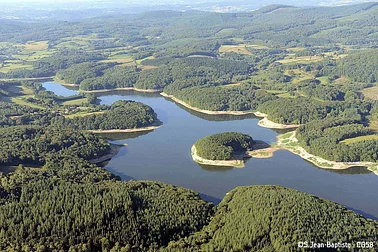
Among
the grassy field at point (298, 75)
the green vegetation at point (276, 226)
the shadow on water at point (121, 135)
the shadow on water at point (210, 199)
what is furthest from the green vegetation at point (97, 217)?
the grassy field at point (298, 75)

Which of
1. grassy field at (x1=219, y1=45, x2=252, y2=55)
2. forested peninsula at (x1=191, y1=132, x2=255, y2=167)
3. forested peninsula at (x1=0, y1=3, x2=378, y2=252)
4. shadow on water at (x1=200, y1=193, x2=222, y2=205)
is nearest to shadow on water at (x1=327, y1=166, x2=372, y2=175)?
forested peninsula at (x1=0, y1=3, x2=378, y2=252)

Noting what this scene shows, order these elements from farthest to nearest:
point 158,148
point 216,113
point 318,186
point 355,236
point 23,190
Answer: point 216,113
point 158,148
point 318,186
point 23,190
point 355,236

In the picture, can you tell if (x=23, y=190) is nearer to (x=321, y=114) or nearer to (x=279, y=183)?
(x=279, y=183)

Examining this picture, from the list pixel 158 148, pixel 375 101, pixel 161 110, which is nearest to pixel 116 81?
pixel 161 110

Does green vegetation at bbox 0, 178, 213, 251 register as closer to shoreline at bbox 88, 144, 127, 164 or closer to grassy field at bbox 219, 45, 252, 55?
shoreline at bbox 88, 144, 127, 164

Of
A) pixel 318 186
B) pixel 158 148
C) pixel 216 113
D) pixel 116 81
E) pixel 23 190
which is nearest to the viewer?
pixel 23 190
